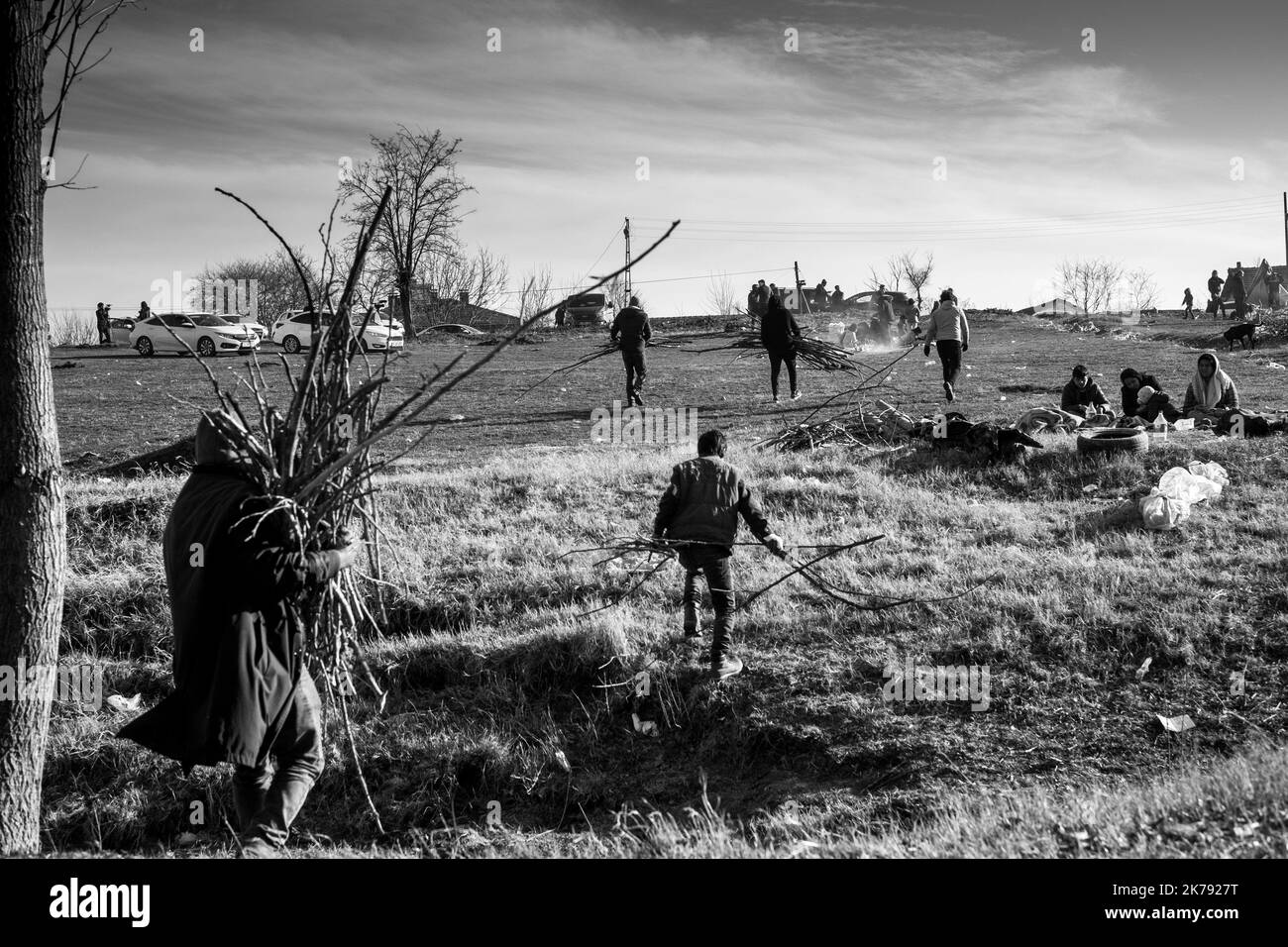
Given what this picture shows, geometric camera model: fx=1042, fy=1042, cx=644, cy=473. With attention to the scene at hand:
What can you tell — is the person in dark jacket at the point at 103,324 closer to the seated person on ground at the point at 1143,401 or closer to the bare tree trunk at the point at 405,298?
the bare tree trunk at the point at 405,298

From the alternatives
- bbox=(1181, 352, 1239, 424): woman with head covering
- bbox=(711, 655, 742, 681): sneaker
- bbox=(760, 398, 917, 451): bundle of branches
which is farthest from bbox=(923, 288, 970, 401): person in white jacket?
bbox=(711, 655, 742, 681): sneaker

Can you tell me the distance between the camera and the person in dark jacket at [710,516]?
6789mm

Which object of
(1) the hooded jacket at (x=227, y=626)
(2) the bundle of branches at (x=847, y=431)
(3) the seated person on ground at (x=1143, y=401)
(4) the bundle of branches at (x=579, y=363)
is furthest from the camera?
(3) the seated person on ground at (x=1143, y=401)

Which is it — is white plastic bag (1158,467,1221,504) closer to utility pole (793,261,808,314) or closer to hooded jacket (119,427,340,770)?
hooded jacket (119,427,340,770)

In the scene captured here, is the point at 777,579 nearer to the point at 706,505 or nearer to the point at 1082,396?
the point at 706,505

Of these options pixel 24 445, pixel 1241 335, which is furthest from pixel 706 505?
pixel 1241 335

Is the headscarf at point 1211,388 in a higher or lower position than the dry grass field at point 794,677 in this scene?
higher

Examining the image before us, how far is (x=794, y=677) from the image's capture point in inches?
291

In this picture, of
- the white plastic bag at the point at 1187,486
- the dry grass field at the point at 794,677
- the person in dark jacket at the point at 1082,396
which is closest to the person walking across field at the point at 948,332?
the person in dark jacket at the point at 1082,396

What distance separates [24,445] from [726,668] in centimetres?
452

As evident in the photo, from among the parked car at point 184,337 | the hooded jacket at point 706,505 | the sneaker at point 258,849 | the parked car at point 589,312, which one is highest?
the parked car at point 589,312

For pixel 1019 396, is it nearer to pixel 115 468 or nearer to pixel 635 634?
pixel 635 634

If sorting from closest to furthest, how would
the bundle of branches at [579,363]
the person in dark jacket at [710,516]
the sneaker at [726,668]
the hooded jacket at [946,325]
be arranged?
the person in dark jacket at [710,516] → the bundle of branches at [579,363] → the sneaker at [726,668] → the hooded jacket at [946,325]

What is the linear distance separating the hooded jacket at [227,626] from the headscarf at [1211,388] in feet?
39.7
